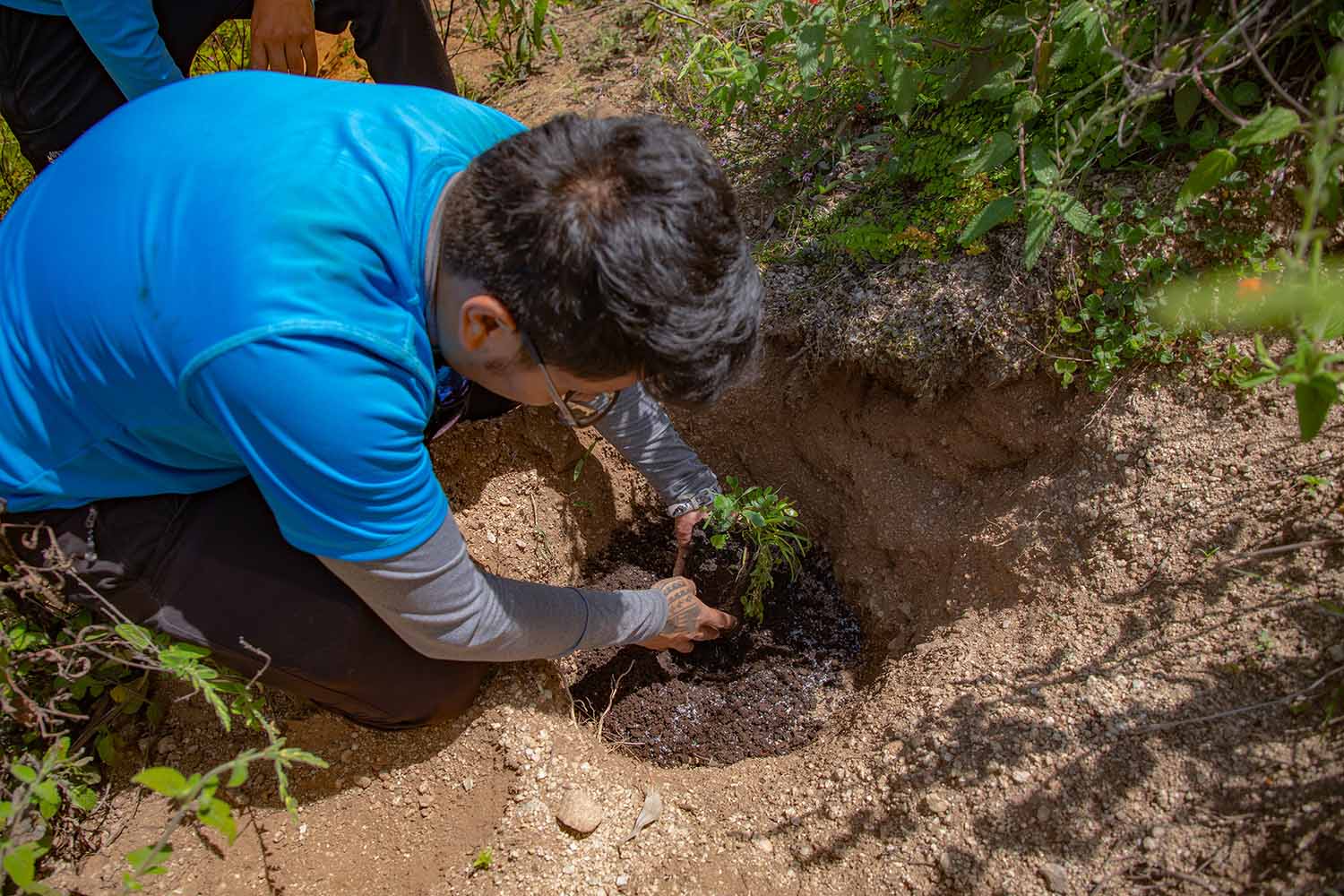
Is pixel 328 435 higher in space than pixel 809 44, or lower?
lower

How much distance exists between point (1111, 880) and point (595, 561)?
1.52 meters

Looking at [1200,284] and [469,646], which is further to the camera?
[1200,284]

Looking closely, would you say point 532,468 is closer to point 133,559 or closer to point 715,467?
point 715,467

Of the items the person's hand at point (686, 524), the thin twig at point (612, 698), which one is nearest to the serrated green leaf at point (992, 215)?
the person's hand at point (686, 524)

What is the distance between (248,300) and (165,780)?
669 millimetres

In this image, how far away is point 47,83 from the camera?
83.8 inches

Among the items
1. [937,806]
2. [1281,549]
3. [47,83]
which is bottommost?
[937,806]


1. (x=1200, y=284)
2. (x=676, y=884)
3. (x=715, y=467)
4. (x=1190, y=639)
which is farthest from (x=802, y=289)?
(x=676, y=884)

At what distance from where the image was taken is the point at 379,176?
132cm

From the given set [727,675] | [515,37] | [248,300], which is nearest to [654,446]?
[727,675]

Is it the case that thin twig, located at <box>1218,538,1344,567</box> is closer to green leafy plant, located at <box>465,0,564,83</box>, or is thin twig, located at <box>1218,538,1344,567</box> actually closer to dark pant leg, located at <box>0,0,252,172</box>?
dark pant leg, located at <box>0,0,252,172</box>

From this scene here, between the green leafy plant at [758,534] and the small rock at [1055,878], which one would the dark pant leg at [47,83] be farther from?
A: the small rock at [1055,878]

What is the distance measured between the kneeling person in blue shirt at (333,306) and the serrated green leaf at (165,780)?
37 cm

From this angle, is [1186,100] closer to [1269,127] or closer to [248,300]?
[1269,127]
